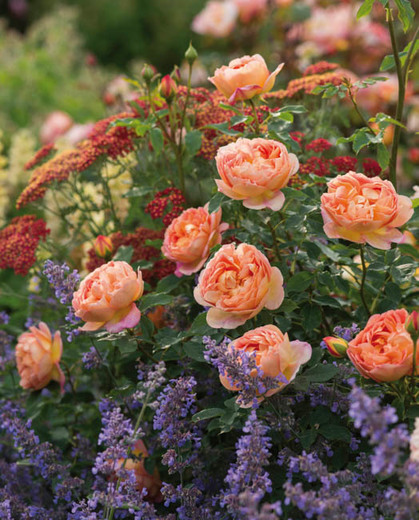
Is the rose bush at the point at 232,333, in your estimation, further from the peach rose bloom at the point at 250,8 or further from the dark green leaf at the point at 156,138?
the peach rose bloom at the point at 250,8

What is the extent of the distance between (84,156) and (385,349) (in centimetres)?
86

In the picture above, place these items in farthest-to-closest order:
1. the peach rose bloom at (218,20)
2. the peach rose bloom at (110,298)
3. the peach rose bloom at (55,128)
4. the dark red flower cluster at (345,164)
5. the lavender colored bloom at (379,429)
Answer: the peach rose bloom at (218,20) < the peach rose bloom at (55,128) < the dark red flower cluster at (345,164) < the peach rose bloom at (110,298) < the lavender colored bloom at (379,429)

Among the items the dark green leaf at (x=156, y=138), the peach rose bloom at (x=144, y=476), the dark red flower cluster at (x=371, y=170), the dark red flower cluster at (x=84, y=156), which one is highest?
the dark green leaf at (x=156, y=138)

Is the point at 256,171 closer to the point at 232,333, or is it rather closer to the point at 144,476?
the point at 232,333

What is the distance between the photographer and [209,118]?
160 cm

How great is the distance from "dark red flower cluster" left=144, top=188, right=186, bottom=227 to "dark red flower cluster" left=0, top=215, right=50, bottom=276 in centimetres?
29

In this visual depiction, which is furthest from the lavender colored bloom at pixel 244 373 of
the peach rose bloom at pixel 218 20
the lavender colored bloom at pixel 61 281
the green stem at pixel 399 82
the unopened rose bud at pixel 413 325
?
the peach rose bloom at pixel 218 20

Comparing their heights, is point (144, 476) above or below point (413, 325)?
below

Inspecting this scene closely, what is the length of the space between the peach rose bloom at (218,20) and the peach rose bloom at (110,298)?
8.37 ft

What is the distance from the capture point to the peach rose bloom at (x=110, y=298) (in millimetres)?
1168

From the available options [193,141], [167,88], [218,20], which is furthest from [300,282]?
[218,20]

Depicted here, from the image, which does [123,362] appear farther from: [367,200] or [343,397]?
[367,200]

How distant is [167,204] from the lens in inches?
57.4

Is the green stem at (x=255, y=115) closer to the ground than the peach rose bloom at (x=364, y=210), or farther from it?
farther from it
